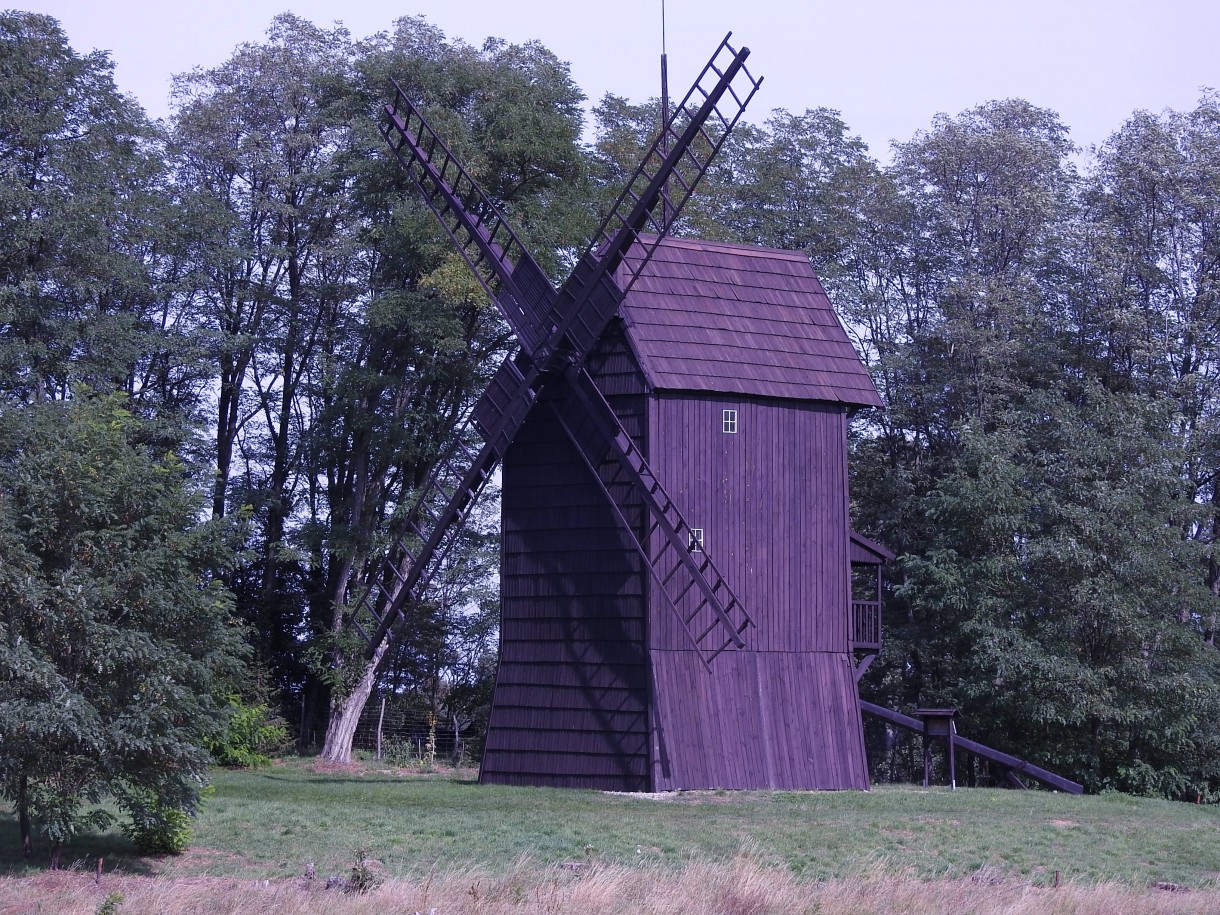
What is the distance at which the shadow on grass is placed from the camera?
1603 cm

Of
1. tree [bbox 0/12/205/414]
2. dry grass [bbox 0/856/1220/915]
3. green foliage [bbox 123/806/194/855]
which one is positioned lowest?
dry grass [bbox 0/856/1220/915]

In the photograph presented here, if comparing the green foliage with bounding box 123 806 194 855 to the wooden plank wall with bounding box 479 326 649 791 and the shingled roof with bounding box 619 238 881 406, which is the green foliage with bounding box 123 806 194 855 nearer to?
the wooden plank wall with bounding box 479 326 649 791

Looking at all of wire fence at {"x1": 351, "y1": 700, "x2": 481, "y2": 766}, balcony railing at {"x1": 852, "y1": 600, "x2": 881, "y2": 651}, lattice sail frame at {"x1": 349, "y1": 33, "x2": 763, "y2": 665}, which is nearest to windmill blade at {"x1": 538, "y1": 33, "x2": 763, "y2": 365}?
lattice sail frame at {"x1": 349, "y1": 33, "x2": 763, "y2": 665}

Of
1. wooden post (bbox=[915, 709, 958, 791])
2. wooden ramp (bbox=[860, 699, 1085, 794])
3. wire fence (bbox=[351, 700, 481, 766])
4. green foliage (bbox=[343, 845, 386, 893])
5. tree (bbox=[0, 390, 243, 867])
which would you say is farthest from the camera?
wire fence (bbox=[351, 700, 481, 766])

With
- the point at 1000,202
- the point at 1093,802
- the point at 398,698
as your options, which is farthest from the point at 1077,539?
the point at 398,698

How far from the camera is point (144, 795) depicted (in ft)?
52.9

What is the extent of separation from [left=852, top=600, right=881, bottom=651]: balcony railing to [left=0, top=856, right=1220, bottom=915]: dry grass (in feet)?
35.0

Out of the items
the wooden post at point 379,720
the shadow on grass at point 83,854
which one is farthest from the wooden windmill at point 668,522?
the wooden post at point 379,720

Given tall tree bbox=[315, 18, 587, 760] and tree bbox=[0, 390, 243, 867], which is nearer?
tree bbox=[0, 390, 243, 867]

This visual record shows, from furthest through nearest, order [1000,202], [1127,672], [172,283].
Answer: [1000,202], [172,283], [1127,672]

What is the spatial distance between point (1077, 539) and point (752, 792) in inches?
483

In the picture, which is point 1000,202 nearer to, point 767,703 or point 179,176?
point 767,703

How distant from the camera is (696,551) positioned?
23594mm

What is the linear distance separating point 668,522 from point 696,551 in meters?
1.32
